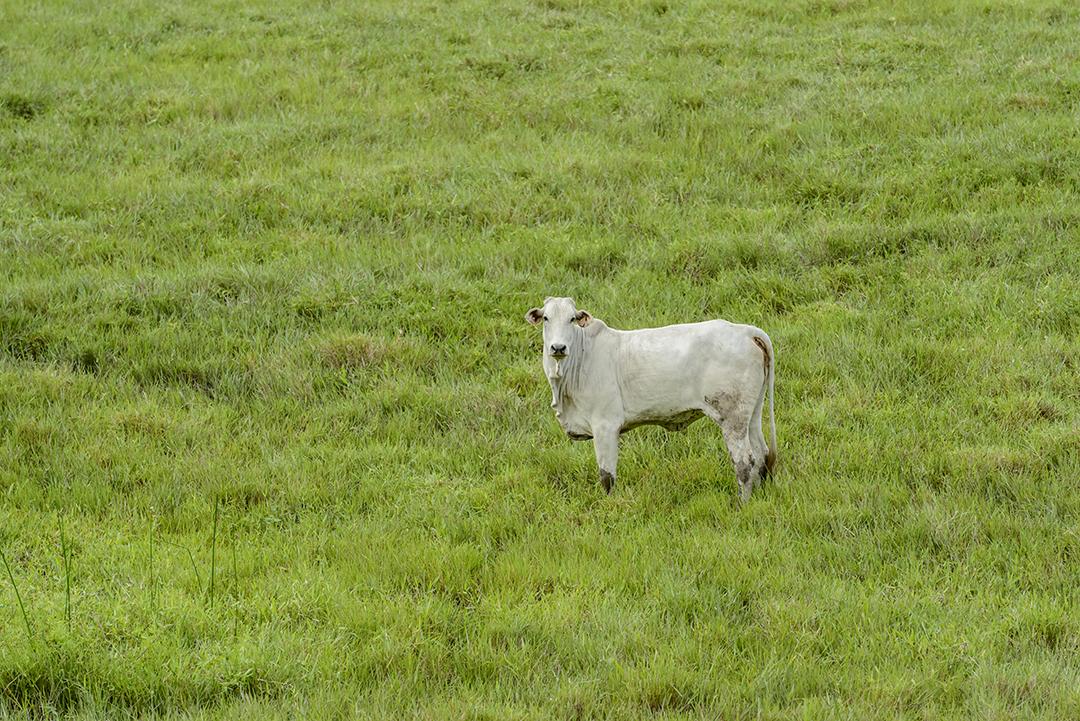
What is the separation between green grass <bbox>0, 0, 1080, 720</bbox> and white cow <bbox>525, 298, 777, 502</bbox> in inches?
15.4

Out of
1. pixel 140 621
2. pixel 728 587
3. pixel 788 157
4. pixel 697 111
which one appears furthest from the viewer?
pixel 697 111

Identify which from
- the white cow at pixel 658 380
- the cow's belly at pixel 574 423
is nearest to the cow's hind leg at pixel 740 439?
the white cow at pixel 658 380

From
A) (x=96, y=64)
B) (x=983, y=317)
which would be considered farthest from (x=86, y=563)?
(x=96, y=64)

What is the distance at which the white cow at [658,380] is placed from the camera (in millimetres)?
8281

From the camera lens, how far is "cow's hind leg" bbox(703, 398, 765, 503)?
8.28m

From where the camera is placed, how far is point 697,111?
53.5ft

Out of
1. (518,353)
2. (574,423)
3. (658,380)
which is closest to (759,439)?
(658,380)

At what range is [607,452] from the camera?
8.51 meters

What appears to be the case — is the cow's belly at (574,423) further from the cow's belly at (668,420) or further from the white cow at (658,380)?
the cow's belly at (668,420)

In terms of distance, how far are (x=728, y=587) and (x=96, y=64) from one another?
47.5 feet

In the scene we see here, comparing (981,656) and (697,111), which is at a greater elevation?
(697,111)

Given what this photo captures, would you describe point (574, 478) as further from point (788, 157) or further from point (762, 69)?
point (762, 69)

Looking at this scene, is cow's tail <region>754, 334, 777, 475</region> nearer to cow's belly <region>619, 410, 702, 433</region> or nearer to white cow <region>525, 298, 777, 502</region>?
white cow <region>525, 298, 777, 502</region>

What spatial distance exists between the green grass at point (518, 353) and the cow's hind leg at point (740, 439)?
0.95ft
